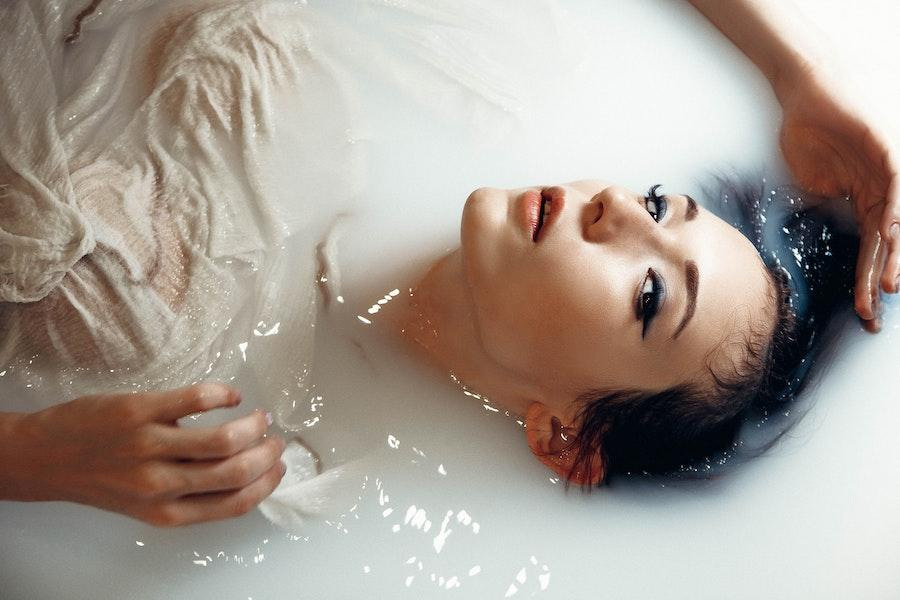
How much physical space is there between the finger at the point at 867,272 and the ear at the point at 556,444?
0.37m

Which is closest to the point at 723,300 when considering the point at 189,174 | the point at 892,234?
the point at 892,234

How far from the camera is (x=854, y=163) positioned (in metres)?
1.05

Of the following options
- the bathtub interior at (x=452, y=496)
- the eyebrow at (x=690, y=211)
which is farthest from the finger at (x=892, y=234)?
the eyebrow at (x=690, y=211)

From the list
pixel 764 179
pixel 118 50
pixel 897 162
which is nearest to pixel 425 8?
pixel 118 50

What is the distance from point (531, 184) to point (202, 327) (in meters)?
0.49

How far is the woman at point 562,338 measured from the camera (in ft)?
2.29

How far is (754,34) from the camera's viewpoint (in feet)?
3.94

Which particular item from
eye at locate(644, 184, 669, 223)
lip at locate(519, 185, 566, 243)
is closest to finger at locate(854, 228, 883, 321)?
eye at locate(644, 184, 669, 223)

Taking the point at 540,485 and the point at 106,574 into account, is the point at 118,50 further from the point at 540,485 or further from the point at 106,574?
the point at 540,485

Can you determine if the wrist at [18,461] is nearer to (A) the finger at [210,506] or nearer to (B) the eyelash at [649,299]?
(A) the finger at [210,506]

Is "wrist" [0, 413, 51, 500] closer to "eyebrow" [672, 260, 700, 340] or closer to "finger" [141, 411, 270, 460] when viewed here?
"finger" [141, 411, 270, 460]

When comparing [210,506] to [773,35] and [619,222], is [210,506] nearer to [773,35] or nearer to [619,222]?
[619,222]

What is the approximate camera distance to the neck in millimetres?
951

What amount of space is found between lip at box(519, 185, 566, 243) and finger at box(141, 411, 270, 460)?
35 centimetres
